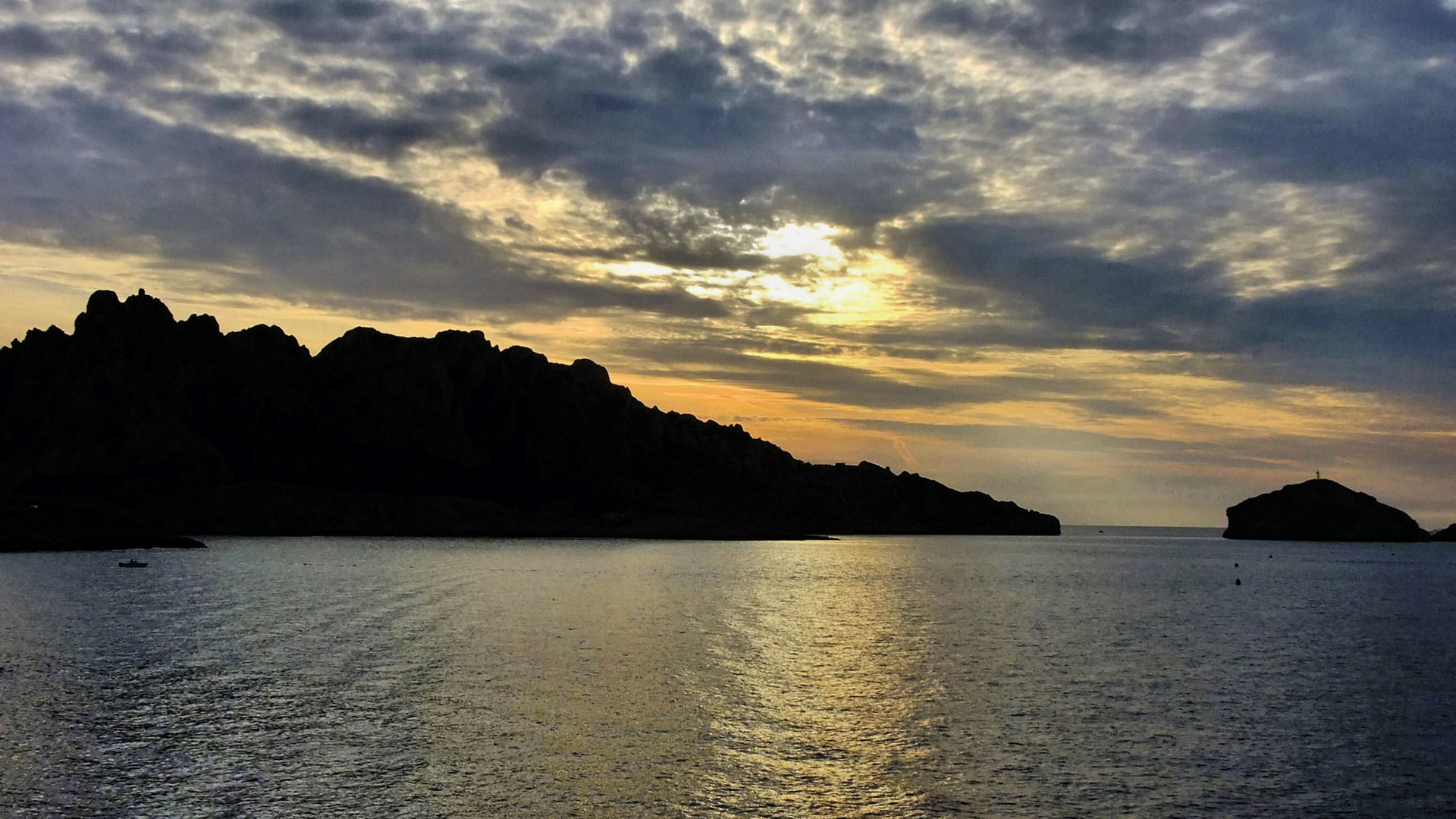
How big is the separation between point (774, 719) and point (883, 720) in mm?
4598

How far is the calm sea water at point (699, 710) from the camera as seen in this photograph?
32.4m

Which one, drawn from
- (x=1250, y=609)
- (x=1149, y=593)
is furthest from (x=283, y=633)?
(x=1149, y=593)

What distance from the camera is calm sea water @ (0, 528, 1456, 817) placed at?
3238 cm

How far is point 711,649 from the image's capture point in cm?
6588

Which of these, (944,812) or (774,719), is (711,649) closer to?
(774,719)

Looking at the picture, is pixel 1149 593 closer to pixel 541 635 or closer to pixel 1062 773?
pixel 541 635

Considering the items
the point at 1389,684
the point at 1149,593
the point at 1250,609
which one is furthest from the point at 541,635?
the point at 1149,593

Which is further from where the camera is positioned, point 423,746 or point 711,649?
point 711,649

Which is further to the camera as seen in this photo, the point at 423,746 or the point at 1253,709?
the point at 1253,709

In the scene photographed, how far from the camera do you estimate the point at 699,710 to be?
45.5m

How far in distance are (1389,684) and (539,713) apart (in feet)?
149

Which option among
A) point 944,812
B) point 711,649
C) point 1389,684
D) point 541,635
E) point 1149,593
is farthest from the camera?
point 1149,593

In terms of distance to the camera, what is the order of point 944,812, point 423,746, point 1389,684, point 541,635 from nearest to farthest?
point 944,812, point 423,746, point 1389,684, point 541,635

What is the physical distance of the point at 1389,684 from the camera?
2242 inches
